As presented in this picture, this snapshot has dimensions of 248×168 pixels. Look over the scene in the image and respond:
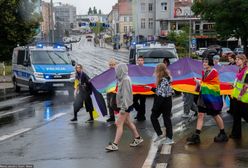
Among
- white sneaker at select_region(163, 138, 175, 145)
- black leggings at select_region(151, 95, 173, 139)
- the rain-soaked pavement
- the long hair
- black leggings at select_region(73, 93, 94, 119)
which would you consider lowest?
the rain-soaked pavement

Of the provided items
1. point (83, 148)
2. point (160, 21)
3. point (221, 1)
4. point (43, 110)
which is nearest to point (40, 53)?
point (43, 110)

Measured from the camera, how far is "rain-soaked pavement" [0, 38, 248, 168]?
27.8ft

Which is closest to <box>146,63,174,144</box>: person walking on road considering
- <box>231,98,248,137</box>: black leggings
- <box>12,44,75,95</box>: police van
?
<box>231,98,248,137</box>: black leggings

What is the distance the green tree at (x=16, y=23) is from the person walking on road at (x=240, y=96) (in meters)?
24.3

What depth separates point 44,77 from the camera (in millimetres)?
21734

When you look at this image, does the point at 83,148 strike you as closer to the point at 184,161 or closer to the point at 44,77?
the point at 184,161

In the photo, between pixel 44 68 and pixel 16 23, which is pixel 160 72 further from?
pixel 16 23

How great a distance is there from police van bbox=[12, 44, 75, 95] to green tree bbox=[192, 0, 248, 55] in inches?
1383

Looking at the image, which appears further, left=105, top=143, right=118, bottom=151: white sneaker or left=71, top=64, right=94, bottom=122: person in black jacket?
left=71, top=64, right=94, bottom=122: person in black jacket

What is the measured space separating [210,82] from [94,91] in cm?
452

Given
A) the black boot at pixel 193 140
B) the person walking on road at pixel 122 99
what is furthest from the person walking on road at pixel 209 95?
the person walking on road at pixel 122 99

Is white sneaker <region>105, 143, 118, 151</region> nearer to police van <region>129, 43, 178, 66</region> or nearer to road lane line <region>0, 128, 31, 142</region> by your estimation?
road lane line <region>0, 128, 31, 142</region>

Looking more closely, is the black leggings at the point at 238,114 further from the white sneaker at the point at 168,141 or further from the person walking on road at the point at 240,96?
the white sneaker at the point at 168,141

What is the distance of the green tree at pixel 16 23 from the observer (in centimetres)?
3234
